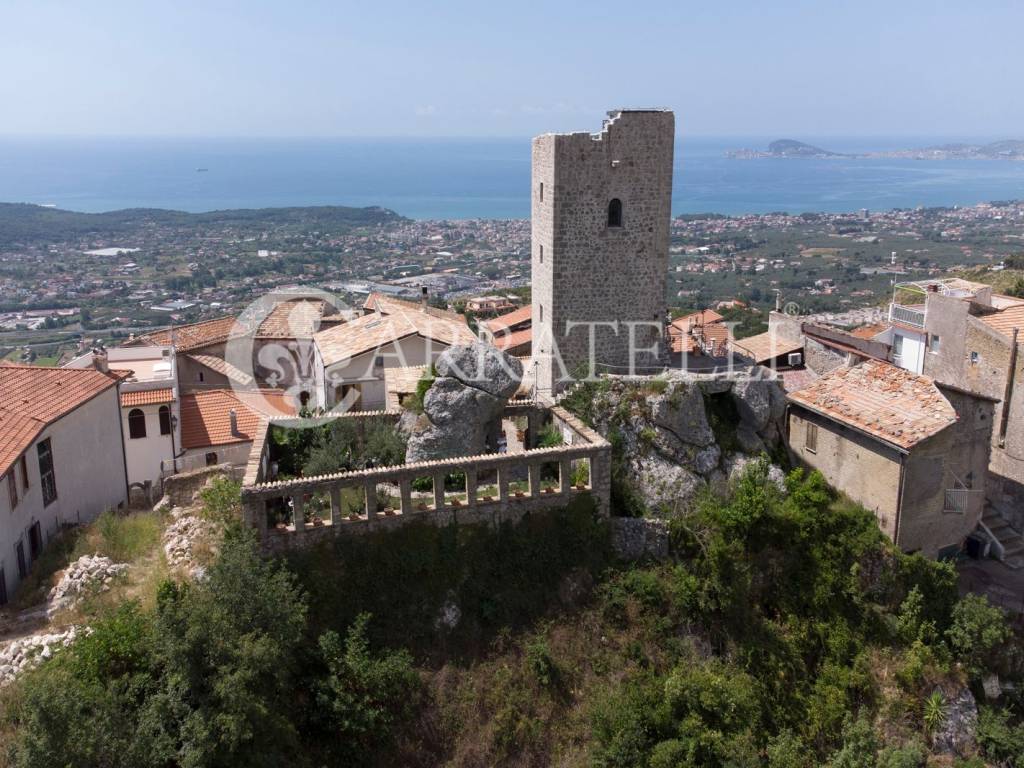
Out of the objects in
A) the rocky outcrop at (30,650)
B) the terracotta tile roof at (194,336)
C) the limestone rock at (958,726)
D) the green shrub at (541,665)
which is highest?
the terracotta tile roof at (194,336)

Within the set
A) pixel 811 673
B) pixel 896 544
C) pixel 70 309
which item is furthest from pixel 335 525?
pixel 70 309

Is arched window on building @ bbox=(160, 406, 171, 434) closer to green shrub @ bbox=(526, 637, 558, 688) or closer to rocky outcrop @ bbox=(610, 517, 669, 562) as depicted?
rocky outcrop @ bbox=(610, 517, 669, 562)

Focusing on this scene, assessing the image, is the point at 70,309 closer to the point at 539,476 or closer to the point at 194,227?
the point at 194,227

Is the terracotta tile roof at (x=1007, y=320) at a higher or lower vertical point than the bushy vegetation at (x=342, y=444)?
higher

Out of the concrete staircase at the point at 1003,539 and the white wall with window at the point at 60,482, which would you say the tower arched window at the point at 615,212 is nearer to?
the concrete staircase at the point at 1003,539

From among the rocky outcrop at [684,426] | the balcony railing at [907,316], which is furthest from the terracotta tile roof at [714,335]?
the balcony railing at [907,316]

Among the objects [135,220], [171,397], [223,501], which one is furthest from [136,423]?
[135,220]

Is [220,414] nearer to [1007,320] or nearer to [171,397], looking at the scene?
[171,397]
